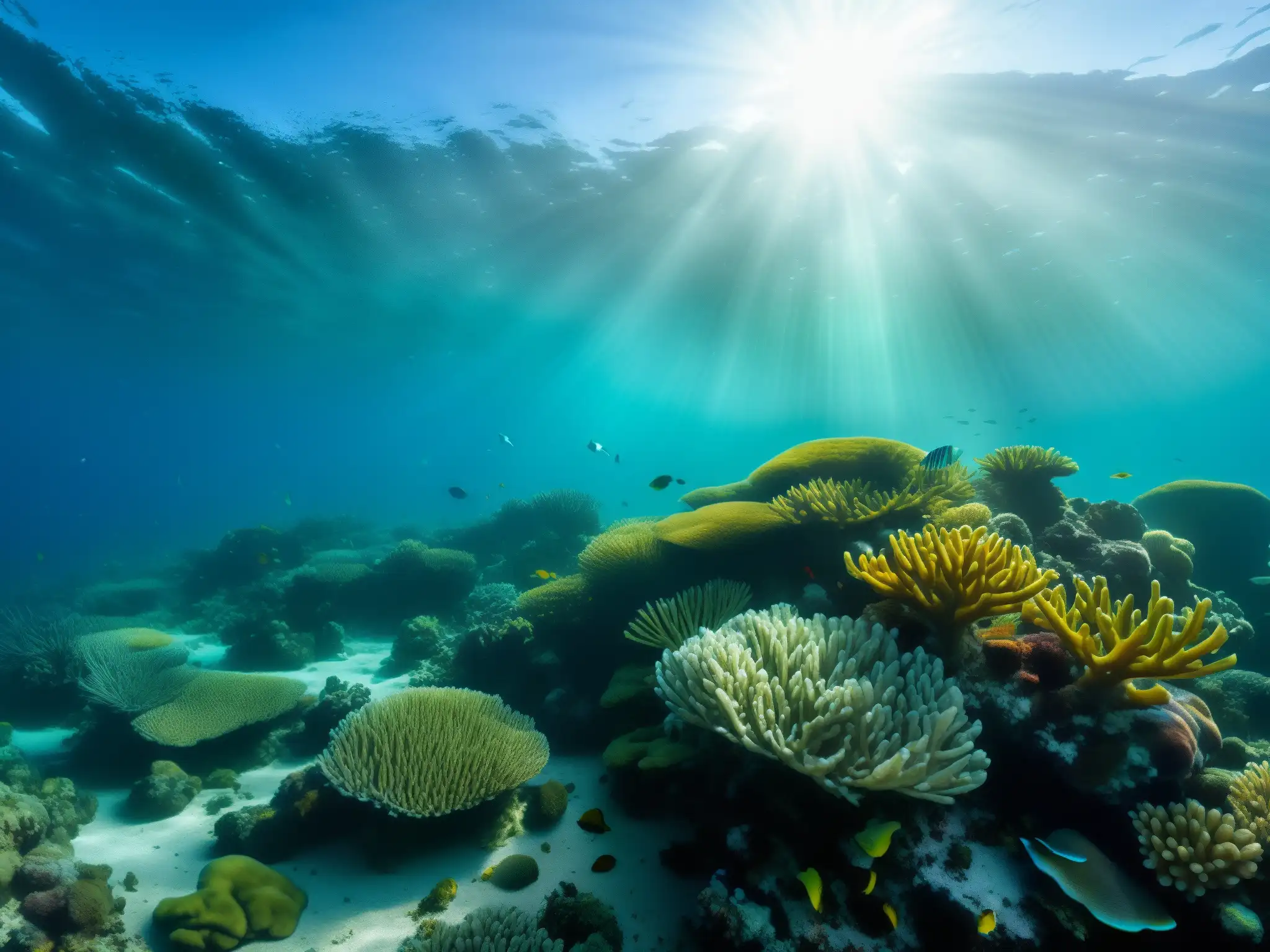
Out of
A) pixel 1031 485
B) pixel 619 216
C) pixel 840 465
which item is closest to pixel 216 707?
pixel 840 465

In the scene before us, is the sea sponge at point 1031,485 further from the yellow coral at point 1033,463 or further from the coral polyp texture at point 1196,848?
the coral polyp texture at point 1196,848

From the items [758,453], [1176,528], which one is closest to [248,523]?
[1176,528]

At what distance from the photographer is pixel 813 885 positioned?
2.76 m

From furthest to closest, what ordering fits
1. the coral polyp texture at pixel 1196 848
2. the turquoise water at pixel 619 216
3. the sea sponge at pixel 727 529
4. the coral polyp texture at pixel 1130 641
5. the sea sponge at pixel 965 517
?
the turquoise water at pixel 619 216
the sea sponge at pixel 727 529
the sea sponge at pixel 965 517
the coral polyp texture at pixel 1130 641
the coral polyp texture at pixel 1196 848

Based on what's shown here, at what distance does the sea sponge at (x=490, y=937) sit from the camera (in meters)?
3.05

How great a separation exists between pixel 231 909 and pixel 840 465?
7250mm

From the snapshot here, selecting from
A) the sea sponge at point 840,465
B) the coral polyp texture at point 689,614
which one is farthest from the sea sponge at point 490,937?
the sea sponge at point 840,465

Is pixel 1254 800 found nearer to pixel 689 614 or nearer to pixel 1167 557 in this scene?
pixel 689 614

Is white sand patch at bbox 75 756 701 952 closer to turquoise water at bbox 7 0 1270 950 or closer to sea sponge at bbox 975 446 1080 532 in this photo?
turquoise water at bbox 7 0 1270 950

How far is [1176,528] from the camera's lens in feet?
30.8

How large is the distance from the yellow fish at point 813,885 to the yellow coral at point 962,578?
1740 millimetres

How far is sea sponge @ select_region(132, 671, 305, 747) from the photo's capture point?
598cm

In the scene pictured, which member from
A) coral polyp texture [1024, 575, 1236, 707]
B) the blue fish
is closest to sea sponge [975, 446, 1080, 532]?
the blue fish

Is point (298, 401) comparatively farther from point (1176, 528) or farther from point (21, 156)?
point (1176, 528)
